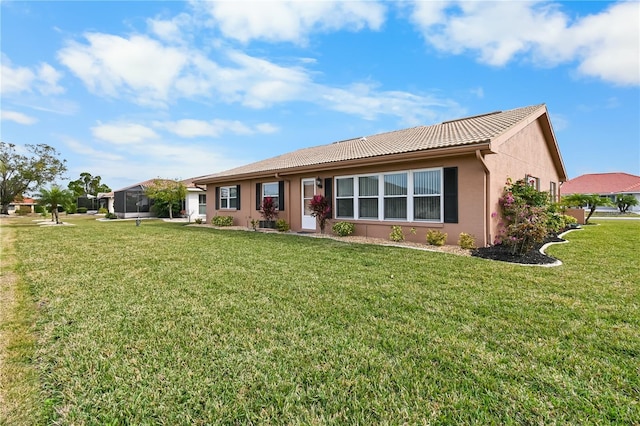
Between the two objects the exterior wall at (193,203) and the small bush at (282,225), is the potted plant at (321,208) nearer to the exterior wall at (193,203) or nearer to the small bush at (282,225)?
the small bush at (282,225)

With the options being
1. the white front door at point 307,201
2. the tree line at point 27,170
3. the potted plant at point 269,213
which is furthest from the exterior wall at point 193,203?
the white front door at point 307,201

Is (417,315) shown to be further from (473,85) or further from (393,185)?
(473,85)

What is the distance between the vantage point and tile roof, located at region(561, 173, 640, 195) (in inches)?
1486

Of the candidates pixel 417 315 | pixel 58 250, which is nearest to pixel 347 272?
pixel 417 315

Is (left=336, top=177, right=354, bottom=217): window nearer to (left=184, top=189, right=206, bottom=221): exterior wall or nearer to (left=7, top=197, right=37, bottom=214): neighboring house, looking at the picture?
(left=184, top=189, right=206, bottom=221): exterior wall

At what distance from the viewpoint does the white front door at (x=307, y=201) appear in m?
12.9

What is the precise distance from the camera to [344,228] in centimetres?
1104

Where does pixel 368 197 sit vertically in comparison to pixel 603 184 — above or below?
below

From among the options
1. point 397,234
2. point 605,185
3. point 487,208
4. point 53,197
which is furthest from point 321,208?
point 605,185

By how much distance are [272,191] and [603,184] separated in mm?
48150

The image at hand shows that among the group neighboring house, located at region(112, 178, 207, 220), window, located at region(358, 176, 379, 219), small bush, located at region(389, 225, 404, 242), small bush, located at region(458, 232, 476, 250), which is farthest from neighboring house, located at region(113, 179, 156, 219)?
small bush, located at region(458, 232, 476, 250)

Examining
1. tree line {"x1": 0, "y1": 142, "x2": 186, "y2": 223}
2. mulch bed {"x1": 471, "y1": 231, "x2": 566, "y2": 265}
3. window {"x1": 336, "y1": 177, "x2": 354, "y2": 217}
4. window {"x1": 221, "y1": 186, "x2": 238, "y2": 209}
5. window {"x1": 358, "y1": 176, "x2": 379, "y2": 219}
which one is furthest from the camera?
tree line {"x1": 0, "y1": 142, "x2": 186, "y2": 223}

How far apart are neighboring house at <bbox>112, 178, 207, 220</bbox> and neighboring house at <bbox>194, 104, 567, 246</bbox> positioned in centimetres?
1300

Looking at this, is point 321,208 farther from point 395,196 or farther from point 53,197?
point 53,197
